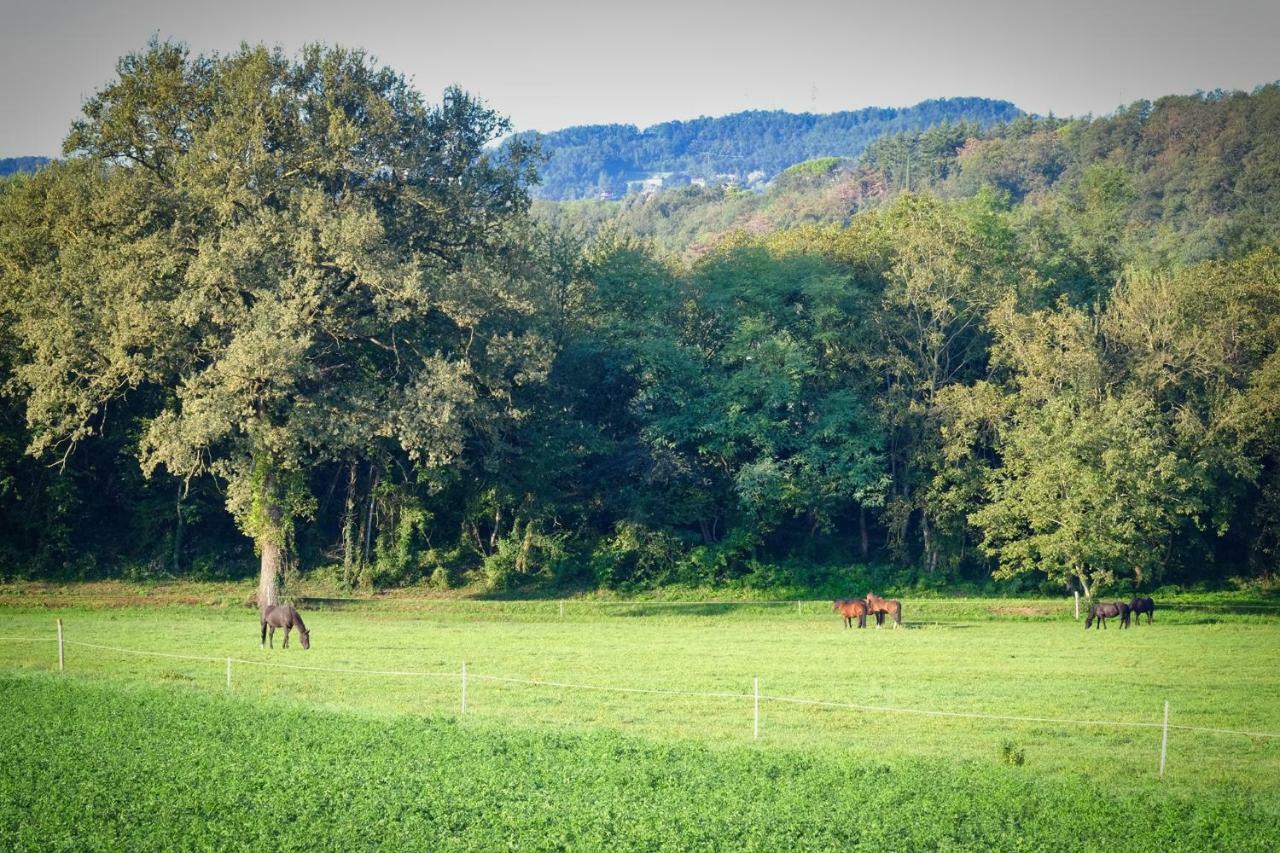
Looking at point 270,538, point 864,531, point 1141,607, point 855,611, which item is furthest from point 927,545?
point 270,538

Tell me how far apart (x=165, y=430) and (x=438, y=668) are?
1660 cm

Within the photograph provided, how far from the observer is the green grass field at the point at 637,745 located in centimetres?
1691

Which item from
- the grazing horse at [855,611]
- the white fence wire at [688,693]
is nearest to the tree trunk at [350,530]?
the white fence wire at [688,693]

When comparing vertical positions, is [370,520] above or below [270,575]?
above

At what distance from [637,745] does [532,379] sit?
2496 centimetres

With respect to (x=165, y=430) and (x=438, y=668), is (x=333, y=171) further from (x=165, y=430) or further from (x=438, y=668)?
(x=438, y=668)

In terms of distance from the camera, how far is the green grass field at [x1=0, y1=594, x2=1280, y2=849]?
16.9 metres

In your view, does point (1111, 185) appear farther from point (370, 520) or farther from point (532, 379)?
point (370, 520)

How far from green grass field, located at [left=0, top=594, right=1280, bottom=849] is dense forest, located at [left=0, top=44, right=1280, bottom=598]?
397 inches

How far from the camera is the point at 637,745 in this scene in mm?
21578

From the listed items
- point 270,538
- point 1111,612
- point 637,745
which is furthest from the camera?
point 1111,612

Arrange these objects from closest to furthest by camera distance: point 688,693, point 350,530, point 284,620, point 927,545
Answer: point 688,693 → point 284,620 → point 350,530 → point 927,545

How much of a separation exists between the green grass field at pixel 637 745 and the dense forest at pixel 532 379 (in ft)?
33.1

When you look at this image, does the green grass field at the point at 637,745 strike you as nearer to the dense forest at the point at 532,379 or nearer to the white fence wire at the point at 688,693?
the white fence wire at the point at 688,693
